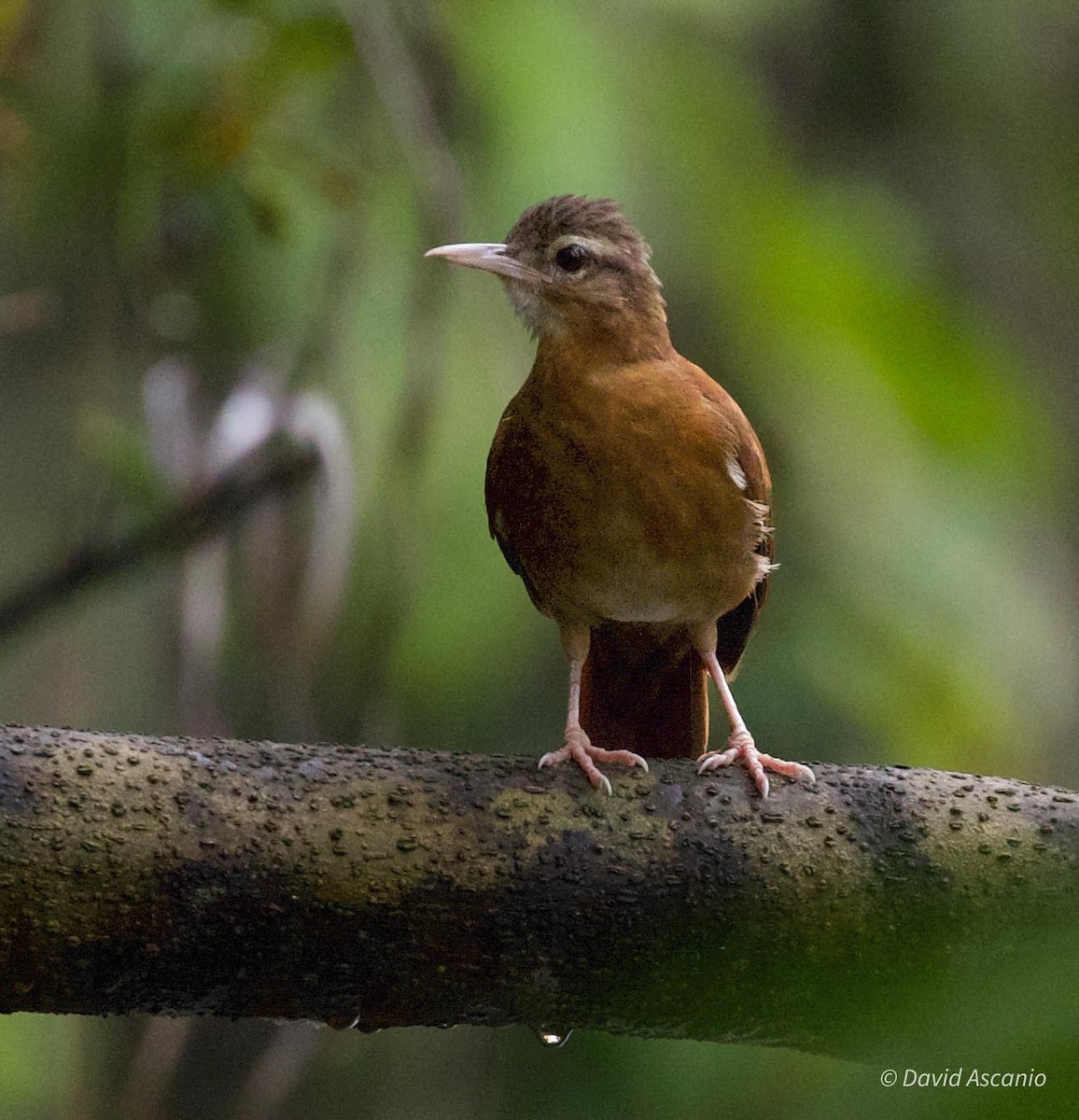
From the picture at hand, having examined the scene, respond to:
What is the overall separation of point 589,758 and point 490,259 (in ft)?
3.67

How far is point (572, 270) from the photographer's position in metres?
3.13

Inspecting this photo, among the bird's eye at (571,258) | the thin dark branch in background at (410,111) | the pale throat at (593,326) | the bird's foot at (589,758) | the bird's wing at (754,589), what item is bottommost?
the bird's foot at (589,758)

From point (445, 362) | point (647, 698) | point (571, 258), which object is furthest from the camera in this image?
point (445, 362)

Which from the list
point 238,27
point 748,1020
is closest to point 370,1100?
point 748,1020

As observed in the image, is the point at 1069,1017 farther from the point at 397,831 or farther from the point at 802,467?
the point at 802,467

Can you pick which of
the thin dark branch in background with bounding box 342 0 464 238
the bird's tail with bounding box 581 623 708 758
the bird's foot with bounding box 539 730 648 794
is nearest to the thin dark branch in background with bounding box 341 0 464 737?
the thin dark branch in background with bounding box 342 0 464 238

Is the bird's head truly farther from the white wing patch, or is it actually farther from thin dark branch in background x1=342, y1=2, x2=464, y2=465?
the white wing patch

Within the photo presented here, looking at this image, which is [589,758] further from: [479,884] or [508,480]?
[508,480]

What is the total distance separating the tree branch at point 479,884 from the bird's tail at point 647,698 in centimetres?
98

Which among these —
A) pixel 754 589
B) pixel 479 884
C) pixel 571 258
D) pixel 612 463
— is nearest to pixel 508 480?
pixel 612 463

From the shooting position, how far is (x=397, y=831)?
82.4 inches

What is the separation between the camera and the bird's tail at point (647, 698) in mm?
3375

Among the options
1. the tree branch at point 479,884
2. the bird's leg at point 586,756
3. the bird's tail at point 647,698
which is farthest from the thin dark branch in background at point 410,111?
the tree branch at point 479,884

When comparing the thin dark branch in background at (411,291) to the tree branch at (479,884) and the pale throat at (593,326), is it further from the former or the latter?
the tree branch at (479,884)
